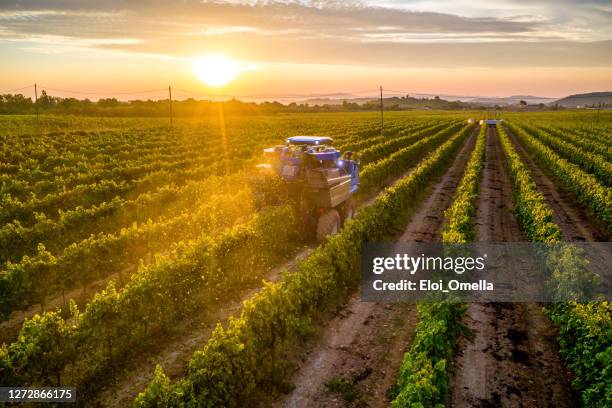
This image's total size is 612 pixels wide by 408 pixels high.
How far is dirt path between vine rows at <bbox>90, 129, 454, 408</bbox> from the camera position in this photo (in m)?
7.96

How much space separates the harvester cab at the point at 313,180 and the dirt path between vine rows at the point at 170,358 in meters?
3.95

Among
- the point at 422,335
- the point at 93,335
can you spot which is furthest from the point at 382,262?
the point at 93,335

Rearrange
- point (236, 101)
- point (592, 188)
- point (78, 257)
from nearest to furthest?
point (78, 257), point (592, 188), point (236, 101)

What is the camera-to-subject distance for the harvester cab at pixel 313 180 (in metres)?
14.0

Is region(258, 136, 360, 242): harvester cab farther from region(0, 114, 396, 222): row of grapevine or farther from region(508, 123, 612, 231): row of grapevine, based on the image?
region(508, 123, 612, 231): row of grapevine

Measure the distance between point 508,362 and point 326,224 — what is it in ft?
23.1

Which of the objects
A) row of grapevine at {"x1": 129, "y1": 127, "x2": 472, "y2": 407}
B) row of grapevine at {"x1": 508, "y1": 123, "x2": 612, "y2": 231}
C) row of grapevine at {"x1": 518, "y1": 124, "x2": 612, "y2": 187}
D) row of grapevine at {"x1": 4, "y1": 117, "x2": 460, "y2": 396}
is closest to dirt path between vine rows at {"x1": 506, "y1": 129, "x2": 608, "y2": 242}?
row of grapevine at {"x1": 508, "y1": 123, "x2": 612, "y2": 231}

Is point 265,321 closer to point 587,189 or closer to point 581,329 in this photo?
point 581,329

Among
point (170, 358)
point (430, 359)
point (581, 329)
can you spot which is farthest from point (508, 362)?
point (170, 358)

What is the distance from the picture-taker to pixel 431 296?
976cm

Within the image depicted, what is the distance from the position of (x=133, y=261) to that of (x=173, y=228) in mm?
1660

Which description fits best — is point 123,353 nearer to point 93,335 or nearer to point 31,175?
point 93,335

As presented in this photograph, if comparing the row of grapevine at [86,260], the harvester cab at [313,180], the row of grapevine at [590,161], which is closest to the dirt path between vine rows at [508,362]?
the harvester cab at [313,180]

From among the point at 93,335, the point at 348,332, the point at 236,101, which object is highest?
the point at 236,101
